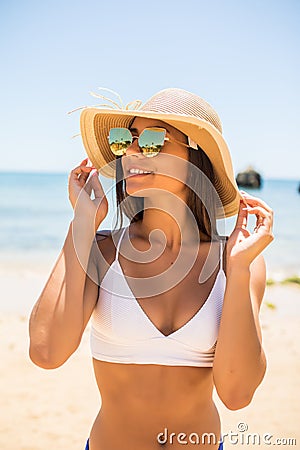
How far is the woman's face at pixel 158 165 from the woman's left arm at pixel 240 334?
15.4 inches

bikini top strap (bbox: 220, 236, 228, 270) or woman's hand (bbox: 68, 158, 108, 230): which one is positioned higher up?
woman's hand (bbox: 68, 158, 108, 230)

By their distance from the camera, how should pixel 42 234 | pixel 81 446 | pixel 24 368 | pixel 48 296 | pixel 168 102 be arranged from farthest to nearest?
pixel 42 234
pixel 24 368
pixel 81 446
pixel 168 102
pixel 48 296

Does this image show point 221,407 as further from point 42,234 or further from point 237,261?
point 42,234

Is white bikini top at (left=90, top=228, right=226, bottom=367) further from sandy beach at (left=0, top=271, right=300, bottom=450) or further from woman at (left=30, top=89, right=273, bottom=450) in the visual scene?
sandy beach at (left=0, top=271, right=300, bottom=450)

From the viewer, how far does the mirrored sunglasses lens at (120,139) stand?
2.27 m

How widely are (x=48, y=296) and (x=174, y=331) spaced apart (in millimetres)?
515

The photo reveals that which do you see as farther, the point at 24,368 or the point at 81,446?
the point at 24,368

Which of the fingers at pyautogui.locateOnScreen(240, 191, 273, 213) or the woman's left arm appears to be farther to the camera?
the fingers at pyautogui.locateOnScreen(240, 191, 273, 213)

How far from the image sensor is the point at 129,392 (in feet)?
6.95

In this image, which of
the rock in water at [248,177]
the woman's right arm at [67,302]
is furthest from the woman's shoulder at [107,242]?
the rock in water at [248,177]

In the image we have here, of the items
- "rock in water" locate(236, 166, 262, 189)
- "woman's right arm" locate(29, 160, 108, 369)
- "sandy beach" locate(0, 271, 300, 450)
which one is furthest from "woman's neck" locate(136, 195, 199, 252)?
"rock in water" locate(236, 166, 262, 189)

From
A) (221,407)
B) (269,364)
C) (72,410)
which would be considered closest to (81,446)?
(72,410)

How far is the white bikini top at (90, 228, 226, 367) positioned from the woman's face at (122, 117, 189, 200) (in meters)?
0.45

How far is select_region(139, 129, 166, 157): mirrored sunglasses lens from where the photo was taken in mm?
2172
